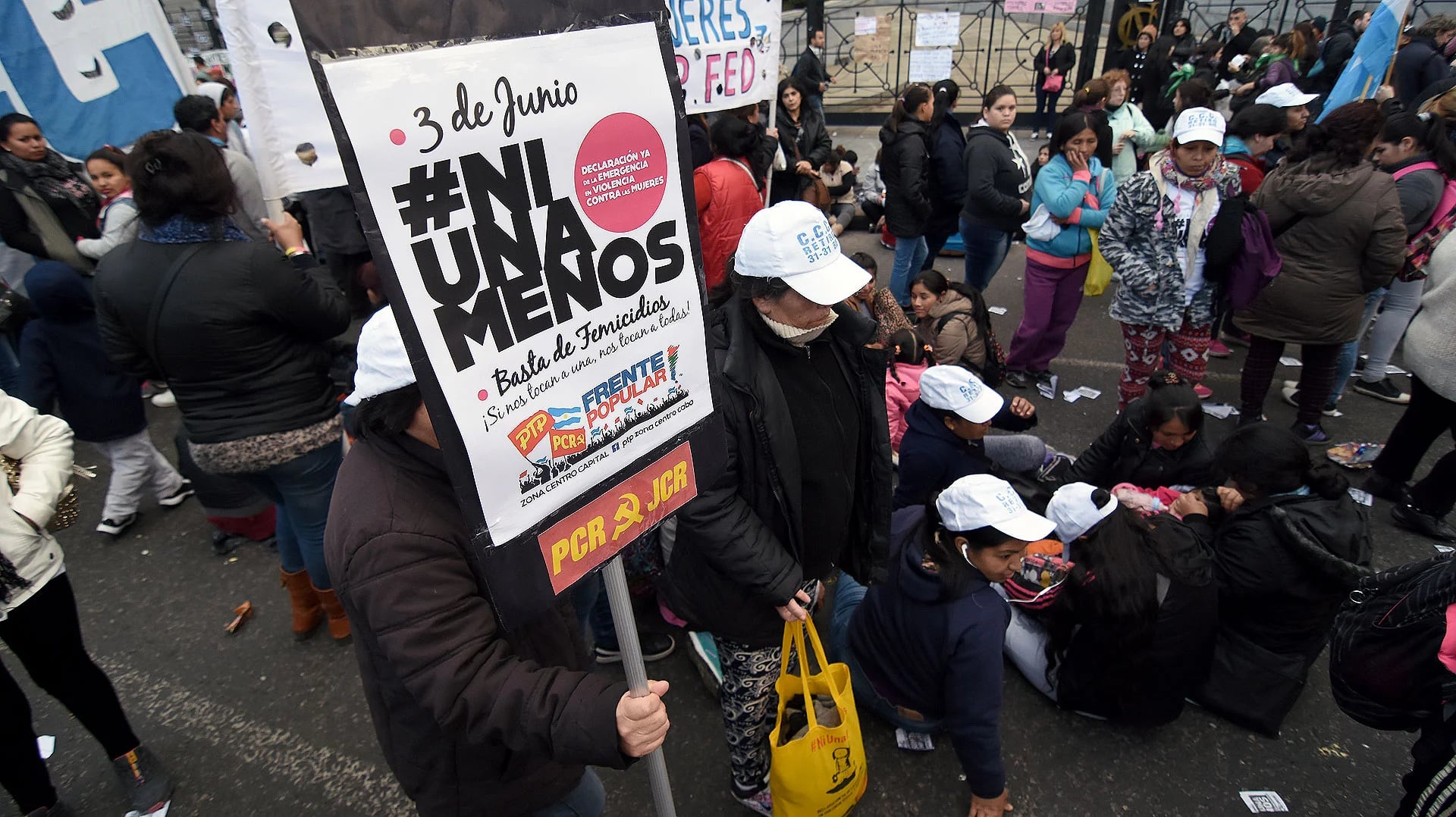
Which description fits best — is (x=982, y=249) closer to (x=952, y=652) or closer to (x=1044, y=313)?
(x=1044, y=313)

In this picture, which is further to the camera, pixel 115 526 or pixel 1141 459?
pixel 115 526

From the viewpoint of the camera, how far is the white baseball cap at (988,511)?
89.8 inches

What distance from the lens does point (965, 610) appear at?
2.35 meters

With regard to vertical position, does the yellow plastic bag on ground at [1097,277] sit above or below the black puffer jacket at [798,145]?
below

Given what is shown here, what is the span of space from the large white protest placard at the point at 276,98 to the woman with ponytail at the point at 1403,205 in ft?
16.7

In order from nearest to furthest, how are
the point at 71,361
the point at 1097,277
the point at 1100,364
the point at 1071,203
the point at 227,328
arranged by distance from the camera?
the point at 227,328 < the point at 71,361 < the point at 1071,203 < the point at 1100,364 < the point at 1097,277

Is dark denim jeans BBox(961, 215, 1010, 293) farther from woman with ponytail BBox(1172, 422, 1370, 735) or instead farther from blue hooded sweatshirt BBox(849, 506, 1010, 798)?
blue hooded sweatshirt BBox(849, 506, 1010, 798)

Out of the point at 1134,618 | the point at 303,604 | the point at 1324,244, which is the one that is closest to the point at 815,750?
the point at 1134,618

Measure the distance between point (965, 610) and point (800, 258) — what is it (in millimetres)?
1213

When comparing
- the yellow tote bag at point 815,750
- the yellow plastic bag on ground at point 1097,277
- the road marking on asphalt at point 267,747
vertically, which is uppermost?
the yellow tote bag at point 815,750

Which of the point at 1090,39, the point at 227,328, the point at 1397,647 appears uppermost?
the point at 227,328

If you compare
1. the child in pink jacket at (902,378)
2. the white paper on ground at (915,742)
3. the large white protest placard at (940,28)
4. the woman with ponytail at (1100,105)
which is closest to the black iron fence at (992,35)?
the large white protest placard at (940,28)

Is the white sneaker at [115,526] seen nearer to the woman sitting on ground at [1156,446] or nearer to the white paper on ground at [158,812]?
the white paper on ground at [158,812]

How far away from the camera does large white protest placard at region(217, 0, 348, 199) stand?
9.39 ft
